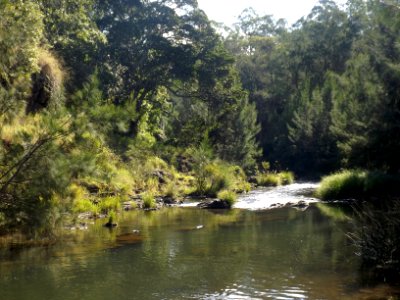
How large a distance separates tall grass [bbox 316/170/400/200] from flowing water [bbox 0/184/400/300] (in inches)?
315

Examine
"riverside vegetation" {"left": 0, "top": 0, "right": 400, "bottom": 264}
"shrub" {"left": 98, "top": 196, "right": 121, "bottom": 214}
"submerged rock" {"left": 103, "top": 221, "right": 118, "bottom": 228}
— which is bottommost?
"submerged rock" {"left": 103, "top": 221, "right": 118, "bottom": 228}

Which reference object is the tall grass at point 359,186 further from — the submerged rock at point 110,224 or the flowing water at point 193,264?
the submerged rock at point 110,224

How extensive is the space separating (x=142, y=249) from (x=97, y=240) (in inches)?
74.4

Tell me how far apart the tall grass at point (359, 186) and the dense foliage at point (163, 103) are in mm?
987

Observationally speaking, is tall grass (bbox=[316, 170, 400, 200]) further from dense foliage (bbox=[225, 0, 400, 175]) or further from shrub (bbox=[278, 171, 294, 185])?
shrub (bbox=[278, 171, 294, 185])

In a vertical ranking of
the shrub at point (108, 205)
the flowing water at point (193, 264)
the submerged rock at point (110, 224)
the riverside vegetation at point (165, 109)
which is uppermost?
the riverside vegetation at point (165, 109)

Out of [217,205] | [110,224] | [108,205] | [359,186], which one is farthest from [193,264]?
[359,186]

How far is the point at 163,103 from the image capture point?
4138cm

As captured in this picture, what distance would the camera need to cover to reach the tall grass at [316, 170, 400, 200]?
24.9 meters

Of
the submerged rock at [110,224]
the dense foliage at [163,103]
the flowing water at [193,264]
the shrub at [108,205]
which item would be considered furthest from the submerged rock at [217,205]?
the submerged rock at [110,224]

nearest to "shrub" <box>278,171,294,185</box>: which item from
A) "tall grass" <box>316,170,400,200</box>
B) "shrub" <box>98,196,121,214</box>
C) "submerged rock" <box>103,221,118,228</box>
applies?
"tall grass" <box>316,170,400,200</box>

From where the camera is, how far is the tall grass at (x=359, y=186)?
24.9 metres

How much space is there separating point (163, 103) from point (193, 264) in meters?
30.4

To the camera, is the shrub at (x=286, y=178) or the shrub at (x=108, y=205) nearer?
the shrub at (x=108, y=205)
